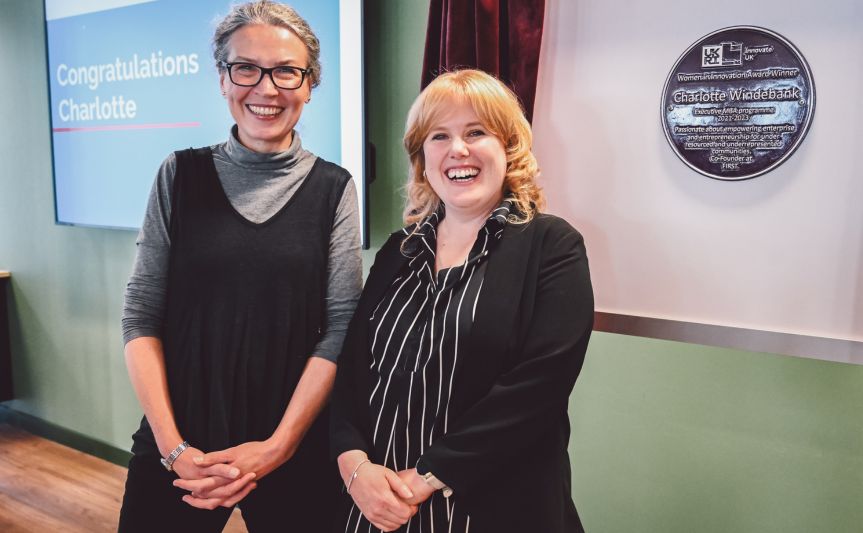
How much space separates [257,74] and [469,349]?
2.40 feet

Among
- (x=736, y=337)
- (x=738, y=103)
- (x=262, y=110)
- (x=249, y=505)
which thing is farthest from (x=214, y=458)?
(x=738, y=103)

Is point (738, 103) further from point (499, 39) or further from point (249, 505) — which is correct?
point (249, 505)

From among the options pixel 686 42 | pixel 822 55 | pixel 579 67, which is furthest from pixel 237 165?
pixel 822 55

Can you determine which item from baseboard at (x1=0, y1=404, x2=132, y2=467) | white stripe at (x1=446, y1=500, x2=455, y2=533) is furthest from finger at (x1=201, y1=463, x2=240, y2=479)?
baseboard at (x1=0, y1=404, x2=132, y2=467)

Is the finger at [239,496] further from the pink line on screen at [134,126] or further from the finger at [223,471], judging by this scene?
the pink line on screen at [134,126]

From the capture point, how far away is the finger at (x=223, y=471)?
1.38 m

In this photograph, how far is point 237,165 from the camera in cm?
148

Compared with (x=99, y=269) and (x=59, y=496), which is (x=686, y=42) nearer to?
(x=99, y=269)

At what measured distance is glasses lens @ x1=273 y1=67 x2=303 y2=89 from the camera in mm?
1438

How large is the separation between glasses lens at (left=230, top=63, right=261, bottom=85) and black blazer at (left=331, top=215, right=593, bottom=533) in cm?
63

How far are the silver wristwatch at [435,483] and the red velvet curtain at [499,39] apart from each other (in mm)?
1118

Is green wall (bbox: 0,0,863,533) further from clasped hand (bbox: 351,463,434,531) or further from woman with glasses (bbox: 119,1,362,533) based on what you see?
clasped hand (bbox: 351,463,434,531)

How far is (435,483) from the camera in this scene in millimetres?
1248

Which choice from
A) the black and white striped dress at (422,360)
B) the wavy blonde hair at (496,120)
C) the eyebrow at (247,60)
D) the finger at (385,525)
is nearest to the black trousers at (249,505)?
the black and white striped dress at (422,360)
